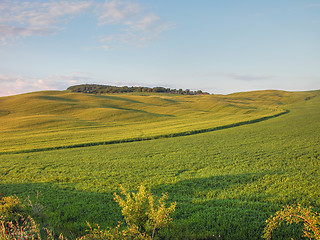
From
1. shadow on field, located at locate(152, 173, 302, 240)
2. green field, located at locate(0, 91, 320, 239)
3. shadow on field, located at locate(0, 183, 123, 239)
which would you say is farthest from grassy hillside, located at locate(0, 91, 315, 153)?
shadow on field, located at locate(152, 173, 302, 240)

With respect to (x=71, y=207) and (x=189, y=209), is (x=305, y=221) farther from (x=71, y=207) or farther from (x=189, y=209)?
(x=71, y=207)

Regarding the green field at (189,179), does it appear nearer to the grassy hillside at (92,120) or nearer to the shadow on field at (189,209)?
the shadow on field at (189,209)

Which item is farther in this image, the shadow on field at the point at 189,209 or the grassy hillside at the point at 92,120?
the grassy hillside at the point at 92,120

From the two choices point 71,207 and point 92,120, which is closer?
point 71,207

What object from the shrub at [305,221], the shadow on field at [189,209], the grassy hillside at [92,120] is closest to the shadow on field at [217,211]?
the shadow on field at [189,209]

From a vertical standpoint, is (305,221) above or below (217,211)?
above

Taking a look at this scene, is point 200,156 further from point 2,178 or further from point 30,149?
point 30,149

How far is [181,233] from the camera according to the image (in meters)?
7.62

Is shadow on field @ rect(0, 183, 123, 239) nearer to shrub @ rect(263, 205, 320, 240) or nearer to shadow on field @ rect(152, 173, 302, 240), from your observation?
shadow on field @ rect(152, 173, 302, 240)

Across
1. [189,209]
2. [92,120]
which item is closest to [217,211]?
[189,209]

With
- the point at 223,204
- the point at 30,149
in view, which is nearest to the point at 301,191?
the point at 223,204

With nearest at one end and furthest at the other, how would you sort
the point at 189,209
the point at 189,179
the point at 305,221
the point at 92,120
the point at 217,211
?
the point at 305,221, the point at 217,211, the point at 189,209, the point at 189,179, the point at 92,120

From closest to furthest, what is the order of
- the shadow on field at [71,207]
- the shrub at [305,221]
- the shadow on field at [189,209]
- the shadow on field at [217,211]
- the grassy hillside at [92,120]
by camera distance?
the shrub at [305,221] → the shadow on field at [217,211] → the shadow on field at [189,209] → the shadow on field at [71,207] → the grassy hillside at [92,120]

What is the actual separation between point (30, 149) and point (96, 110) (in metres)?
36.9
